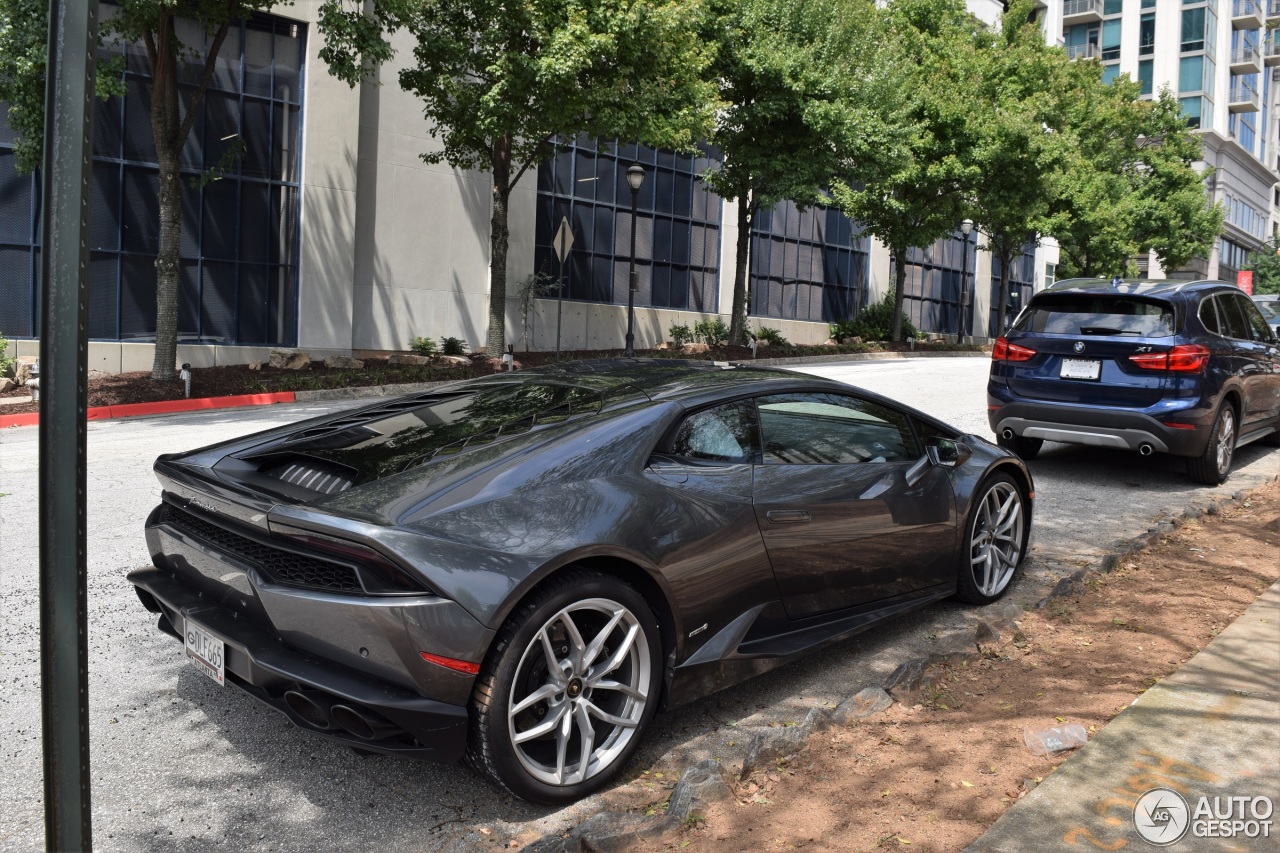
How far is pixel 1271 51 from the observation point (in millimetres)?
81750

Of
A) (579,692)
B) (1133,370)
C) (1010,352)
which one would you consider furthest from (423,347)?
(579,692)

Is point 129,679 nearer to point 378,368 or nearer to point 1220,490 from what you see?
point 1220,490

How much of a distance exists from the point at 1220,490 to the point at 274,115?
18.0m

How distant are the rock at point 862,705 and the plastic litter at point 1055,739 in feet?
1.77

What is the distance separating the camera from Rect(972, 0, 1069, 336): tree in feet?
99.6

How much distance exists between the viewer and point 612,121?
17234 millimetres

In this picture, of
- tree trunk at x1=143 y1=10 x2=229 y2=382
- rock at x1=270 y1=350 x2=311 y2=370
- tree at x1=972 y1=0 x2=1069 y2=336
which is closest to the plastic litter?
tree trunk at x1=143 y1=10 x2=229 y2=382

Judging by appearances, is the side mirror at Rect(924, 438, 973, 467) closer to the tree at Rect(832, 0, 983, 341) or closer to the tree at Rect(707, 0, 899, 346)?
the tree at Rect(707, 0, 899, 346)

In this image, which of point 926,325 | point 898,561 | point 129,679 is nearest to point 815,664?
point 898,561

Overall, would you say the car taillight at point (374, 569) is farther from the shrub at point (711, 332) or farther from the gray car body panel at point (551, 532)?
the shrub at point (711, 332)

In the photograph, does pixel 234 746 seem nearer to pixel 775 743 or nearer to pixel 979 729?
pixel 775 743

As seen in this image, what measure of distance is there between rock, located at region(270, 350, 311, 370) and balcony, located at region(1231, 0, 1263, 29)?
78.9 meters

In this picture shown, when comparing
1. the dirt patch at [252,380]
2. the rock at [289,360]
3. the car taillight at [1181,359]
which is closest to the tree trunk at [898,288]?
the dirt patch at [252,380]

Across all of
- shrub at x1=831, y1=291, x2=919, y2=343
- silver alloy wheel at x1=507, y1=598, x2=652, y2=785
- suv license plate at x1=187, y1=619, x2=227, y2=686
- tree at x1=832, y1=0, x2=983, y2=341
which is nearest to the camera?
silver alloy wheel at x1=507, y1=598, x2=652, y2=785
